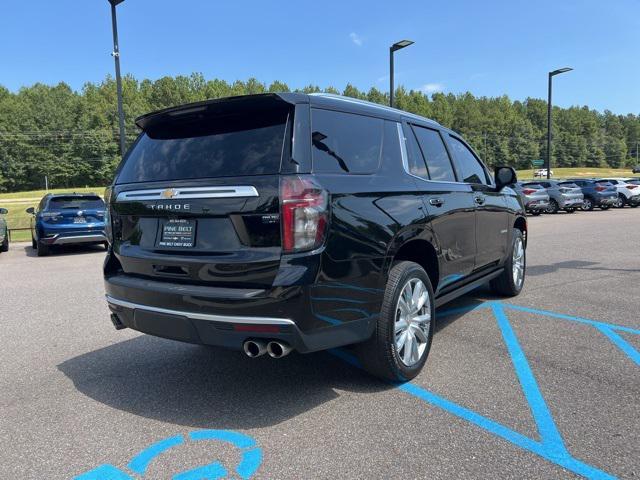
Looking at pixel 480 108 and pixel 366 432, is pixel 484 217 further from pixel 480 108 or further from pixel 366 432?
pixel 480 108

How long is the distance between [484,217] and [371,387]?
91.5 inches

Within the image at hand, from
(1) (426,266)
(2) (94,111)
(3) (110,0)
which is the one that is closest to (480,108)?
(2) (94,111)

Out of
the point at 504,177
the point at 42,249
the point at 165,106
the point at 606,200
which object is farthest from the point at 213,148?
the point at 165,106

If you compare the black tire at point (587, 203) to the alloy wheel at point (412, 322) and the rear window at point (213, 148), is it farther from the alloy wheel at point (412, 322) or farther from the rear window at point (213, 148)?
the rear window at point (213, 148)

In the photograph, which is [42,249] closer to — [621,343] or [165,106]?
[621,343]

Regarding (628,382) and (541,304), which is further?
(541,304)

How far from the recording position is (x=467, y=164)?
5188 mm

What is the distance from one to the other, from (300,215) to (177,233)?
0.87 meters

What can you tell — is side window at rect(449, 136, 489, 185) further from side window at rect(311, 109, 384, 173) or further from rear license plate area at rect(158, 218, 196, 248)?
rear license plate area at rect(158, 218, 196, 248)

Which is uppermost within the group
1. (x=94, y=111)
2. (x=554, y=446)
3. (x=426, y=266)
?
(x=94, y=111)

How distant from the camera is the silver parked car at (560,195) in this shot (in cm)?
2609

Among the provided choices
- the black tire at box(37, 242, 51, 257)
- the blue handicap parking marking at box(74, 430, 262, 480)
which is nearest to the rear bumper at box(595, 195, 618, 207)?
the black tire at box(37, 242, 51, 257)

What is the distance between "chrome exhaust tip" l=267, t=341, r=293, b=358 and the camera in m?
2.88

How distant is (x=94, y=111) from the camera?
9406 cm
